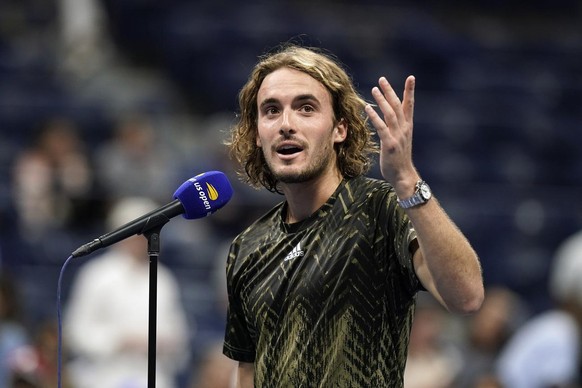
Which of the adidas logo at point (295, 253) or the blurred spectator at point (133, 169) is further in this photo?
the blurred spectator at point (133, 169)

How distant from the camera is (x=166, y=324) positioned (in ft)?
26.2

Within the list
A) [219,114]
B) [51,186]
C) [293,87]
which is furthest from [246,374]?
[219,114]

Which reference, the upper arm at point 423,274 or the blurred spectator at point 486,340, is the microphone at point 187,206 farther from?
the blurred spectator at point 486,340

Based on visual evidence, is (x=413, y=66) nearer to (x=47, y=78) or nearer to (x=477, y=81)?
(x=477, y=81)

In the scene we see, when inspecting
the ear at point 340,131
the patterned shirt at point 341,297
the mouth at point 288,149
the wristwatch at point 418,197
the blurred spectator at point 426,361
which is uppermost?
the ear at point 340,131

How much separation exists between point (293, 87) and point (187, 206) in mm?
504

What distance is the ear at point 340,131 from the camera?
415cm

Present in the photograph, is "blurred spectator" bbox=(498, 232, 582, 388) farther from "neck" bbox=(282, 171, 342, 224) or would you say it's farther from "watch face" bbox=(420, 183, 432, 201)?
"watch face" bbox=(420, 183, 432, 201)

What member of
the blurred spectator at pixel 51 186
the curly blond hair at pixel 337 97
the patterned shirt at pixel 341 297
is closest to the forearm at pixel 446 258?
the patterned shirt at pixel 341 297

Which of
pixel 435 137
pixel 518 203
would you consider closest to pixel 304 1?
pixel 435 137

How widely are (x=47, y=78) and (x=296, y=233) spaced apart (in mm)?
7811

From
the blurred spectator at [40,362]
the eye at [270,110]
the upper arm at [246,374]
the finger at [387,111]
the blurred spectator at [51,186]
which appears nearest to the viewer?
the finger at [387,111]

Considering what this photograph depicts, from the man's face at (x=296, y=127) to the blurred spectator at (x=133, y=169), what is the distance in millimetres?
5405

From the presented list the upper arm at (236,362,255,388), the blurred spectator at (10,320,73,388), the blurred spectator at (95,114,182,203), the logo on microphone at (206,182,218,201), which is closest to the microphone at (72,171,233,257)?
the logo on microphone at (206,182,218,201)
